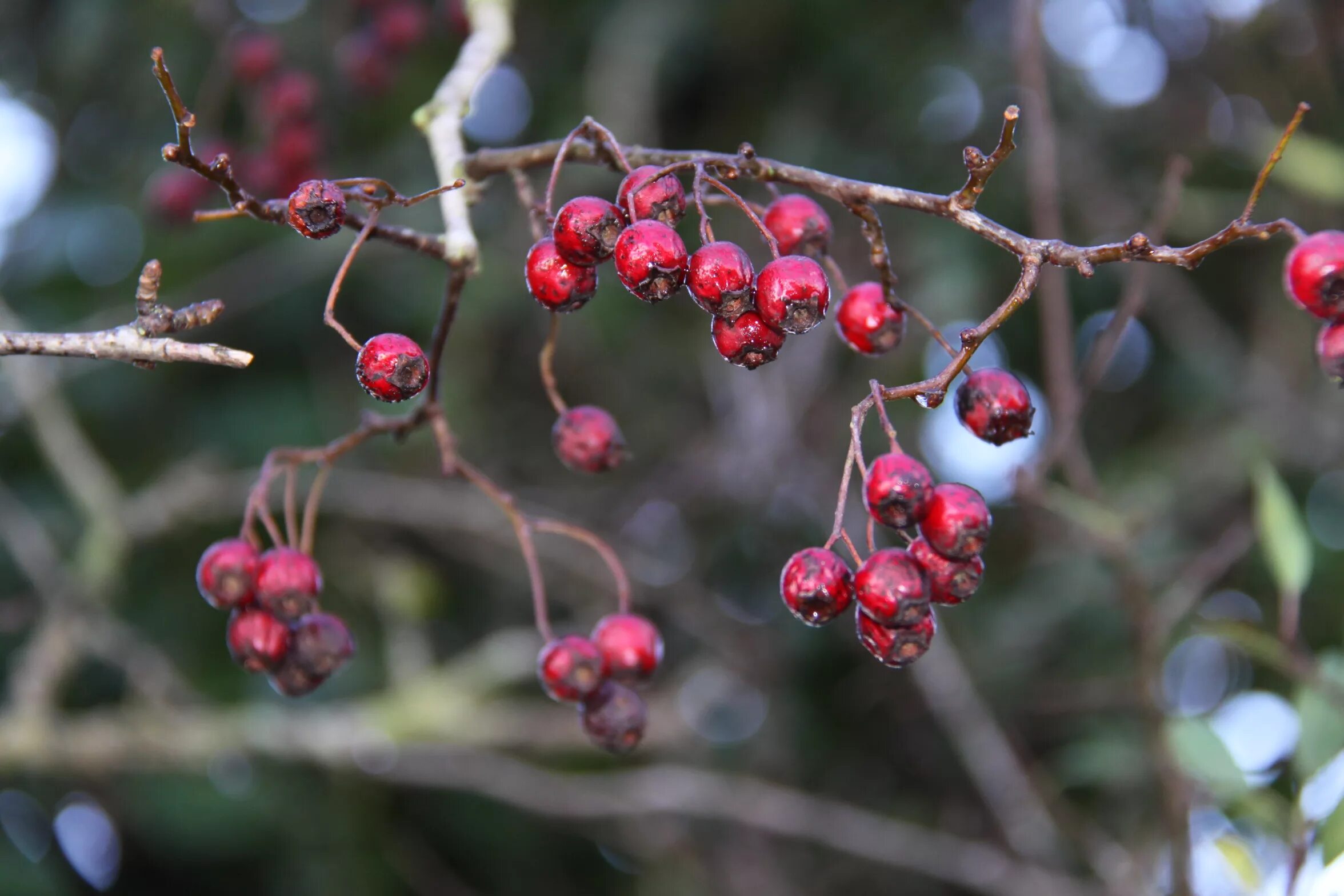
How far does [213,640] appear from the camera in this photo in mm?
3184

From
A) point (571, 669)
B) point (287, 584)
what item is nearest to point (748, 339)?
point (571, 669)

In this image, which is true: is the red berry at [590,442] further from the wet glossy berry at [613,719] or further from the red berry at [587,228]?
the red berry at [587,228]

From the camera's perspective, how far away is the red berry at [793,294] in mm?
990

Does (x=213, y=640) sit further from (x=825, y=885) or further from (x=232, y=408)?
(x=825, y=885)

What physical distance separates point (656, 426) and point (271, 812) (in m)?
1.65

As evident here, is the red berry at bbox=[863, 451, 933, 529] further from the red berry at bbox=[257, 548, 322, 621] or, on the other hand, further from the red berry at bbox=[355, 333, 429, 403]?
the red berry at bbox=[257, 548, 322, 621]

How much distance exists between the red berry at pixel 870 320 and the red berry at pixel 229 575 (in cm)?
76

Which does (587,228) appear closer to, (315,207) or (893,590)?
(315,207)

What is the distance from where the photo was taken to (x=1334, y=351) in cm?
109

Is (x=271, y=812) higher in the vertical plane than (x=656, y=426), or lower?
lower

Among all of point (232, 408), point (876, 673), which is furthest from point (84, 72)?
point (876, 673)

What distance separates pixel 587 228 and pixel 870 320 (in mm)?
367

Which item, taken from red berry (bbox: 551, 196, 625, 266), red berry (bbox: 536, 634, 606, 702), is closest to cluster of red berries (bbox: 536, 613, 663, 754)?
red berry (bbox: 536, 634, 606, 702)

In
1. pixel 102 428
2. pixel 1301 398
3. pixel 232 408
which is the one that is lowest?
pixel 102 428
